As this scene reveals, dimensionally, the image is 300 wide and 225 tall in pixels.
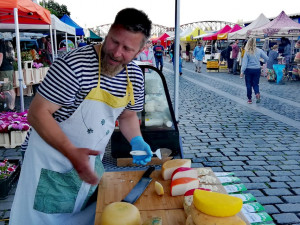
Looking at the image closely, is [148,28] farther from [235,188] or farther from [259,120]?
[259,120]

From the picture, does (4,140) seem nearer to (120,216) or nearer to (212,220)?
(120,216)

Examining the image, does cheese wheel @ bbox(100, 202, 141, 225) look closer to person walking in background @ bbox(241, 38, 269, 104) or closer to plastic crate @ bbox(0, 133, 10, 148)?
plastic crate @ bbox(0, 133, 10, 148)

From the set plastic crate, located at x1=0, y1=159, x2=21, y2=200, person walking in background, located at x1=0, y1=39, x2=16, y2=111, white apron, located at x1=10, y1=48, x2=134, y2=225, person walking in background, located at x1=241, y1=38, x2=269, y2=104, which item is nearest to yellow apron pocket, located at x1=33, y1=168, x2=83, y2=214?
white apron, located at x1=10, y1=48, x2=134, y2=225

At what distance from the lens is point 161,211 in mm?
1749

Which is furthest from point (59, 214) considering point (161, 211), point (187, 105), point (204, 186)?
point (187, 105)

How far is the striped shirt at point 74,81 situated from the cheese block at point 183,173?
2.06 ft

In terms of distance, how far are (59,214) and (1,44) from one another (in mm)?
6723

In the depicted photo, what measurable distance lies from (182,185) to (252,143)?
4219 millimetres

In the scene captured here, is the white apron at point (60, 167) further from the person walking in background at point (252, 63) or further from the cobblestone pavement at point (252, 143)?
the person walking in background at point (252, 63)

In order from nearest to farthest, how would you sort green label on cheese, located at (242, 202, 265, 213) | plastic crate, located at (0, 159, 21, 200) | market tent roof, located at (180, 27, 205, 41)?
1. green label on cheese, located at (242, 202, 265, 213)
2. plastic crate, located at (0, 159, 21, 200)
3. market tent roof, located at (180, 27, 205, 41)

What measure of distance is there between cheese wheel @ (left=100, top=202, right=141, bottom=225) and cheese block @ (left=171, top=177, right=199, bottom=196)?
437mm

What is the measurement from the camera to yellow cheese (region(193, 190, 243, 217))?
1438mm

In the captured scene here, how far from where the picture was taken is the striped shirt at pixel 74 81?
170 cm

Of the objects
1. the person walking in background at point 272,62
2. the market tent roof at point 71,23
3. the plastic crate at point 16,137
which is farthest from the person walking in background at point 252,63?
the market tent roof at point 71,23
